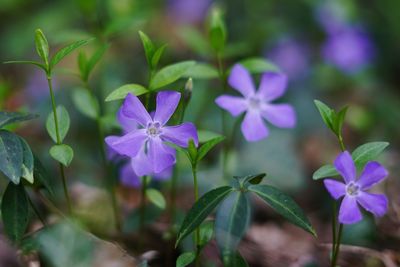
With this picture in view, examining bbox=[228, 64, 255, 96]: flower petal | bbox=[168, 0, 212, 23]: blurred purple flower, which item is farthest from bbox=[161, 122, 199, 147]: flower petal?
bbox=[168, 0, 212, 23]: blurred purple flower

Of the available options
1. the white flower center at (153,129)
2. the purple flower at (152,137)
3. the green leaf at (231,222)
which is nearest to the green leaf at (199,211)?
the green leaf at (231,222)

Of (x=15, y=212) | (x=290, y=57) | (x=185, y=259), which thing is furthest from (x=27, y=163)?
(x=290, y=57)

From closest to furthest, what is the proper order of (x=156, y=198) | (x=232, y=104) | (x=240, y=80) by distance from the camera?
(x=156, y=198) → (x=232, y=104) → (x=240, y=80)

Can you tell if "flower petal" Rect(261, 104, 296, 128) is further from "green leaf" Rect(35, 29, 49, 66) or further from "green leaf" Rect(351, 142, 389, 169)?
"green leaf" Rect(35, 29, 49, 66)

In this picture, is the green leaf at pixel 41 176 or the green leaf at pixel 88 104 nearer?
the green leaf at pixel 41 176

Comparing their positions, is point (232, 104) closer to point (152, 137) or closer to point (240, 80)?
point (240, 80)

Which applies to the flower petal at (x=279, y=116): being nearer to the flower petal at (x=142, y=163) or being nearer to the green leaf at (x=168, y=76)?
the green leaf at (x=168, y=76)

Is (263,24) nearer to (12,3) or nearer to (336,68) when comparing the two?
(336,68)
